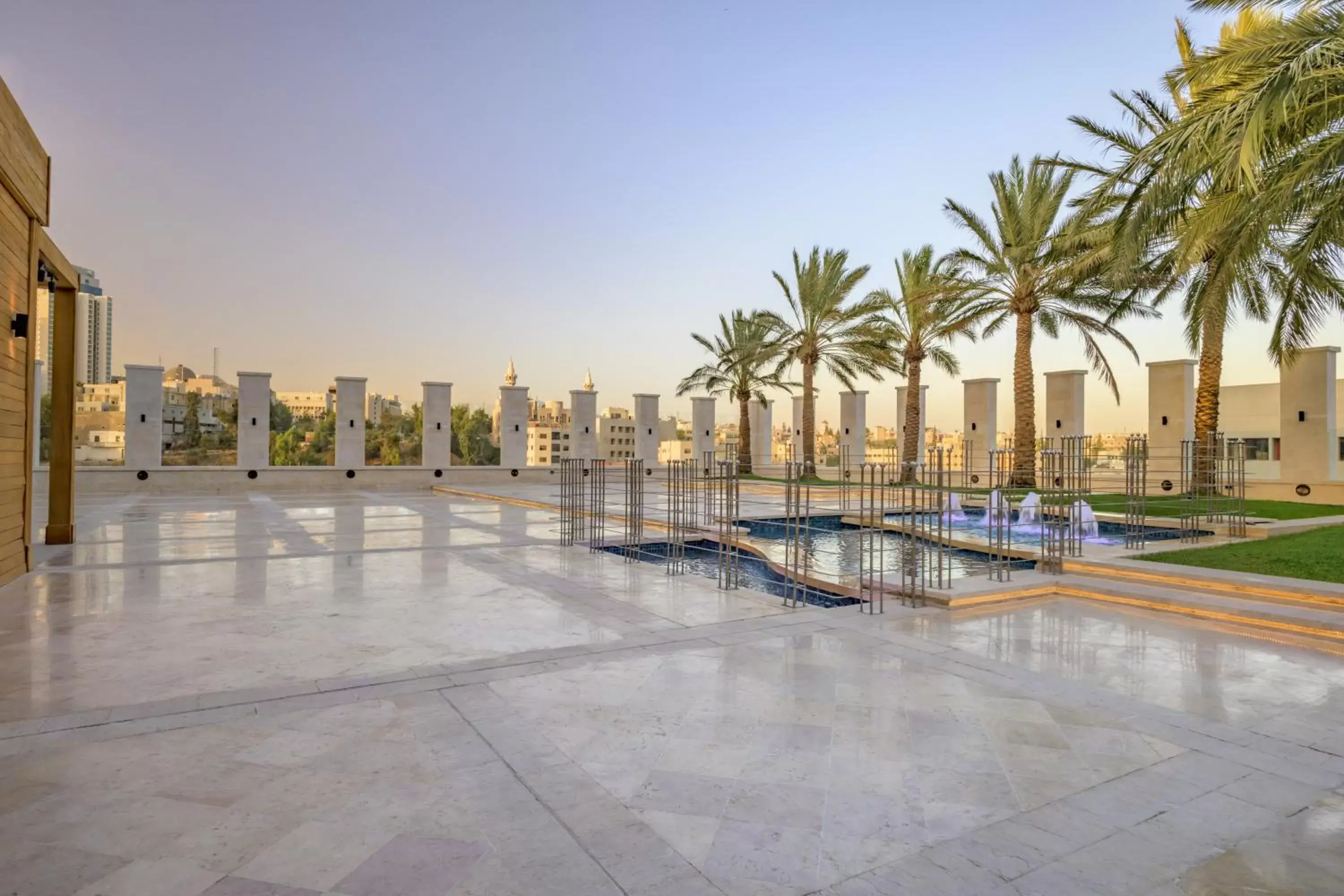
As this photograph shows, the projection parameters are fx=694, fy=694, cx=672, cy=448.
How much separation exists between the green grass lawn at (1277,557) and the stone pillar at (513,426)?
19.6 meters

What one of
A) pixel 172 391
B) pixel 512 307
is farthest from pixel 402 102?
pixel 172 391

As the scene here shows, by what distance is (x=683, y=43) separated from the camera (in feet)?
52.5

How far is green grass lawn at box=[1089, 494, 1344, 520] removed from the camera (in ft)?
43.6

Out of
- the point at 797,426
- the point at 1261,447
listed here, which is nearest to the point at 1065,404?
the point at 797,426

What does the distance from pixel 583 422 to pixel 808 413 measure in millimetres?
8238

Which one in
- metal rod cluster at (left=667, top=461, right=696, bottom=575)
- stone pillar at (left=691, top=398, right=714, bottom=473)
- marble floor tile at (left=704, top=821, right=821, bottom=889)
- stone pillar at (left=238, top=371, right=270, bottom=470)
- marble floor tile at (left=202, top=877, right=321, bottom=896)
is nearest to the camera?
marble floor tile at (left=202, top=877, right=321, bottom=896)

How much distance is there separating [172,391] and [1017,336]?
4124cm

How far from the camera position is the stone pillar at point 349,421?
72.3ft

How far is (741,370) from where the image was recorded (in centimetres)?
2780

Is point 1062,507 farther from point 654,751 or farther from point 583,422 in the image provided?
point 583,422

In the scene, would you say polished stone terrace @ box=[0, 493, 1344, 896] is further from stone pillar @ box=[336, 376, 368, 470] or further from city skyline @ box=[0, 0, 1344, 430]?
stone pillar @ box=[336, 376, 368, 470]

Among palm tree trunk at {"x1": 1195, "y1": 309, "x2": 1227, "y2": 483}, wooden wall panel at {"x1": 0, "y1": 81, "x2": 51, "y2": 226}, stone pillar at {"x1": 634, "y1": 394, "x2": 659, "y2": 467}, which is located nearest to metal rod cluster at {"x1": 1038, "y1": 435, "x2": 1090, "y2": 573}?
palm tree trunk at {"x1": 1195, "y1": 309, "x2": 1227, "y2": 483}

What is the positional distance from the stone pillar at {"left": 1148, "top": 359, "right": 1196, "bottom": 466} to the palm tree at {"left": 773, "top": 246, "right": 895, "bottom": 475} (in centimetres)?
770

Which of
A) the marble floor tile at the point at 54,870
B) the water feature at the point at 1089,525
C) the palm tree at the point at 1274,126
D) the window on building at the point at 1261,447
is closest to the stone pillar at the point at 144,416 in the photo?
the marble floor tile at the point at 54,870
